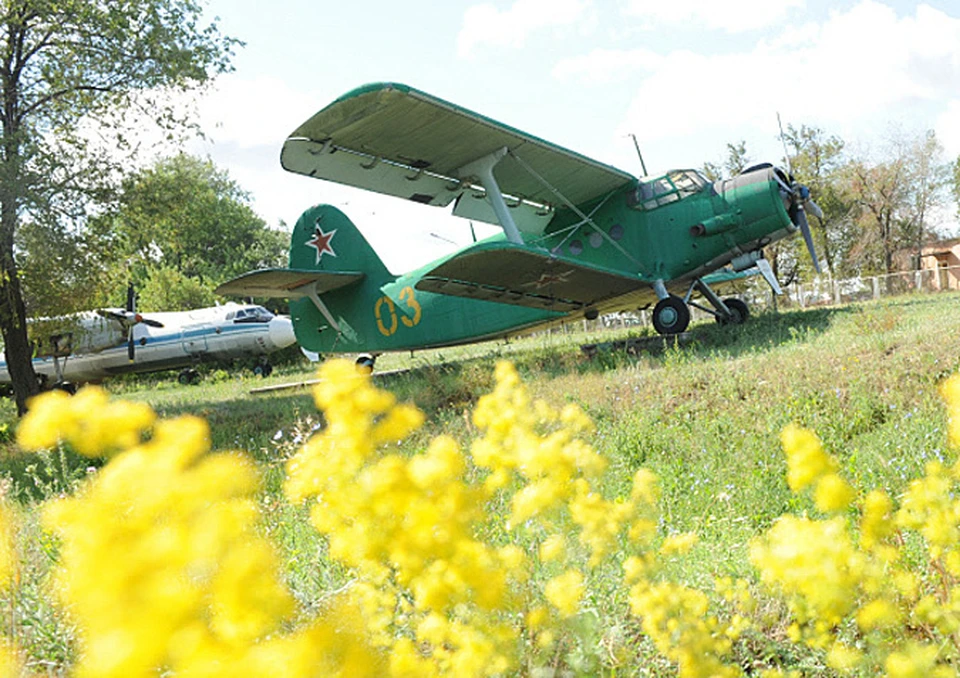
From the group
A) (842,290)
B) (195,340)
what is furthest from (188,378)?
(842,290)

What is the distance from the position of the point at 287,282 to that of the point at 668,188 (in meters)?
A: 6.56

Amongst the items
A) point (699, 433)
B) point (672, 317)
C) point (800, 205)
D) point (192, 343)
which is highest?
point (800, 205)

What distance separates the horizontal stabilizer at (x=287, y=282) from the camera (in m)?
10.5

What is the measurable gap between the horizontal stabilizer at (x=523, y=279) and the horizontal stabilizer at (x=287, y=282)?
298 cm

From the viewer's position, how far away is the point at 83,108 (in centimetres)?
1307

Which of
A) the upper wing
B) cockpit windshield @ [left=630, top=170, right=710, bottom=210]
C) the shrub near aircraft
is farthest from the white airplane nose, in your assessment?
cockpit windshield @ [left=630, top=170, right=710, bottom=210]

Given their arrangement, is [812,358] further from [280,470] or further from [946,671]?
[946,671]

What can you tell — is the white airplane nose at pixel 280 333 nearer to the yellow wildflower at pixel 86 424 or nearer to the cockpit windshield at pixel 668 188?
the cockpit windshield at pixel 668 188

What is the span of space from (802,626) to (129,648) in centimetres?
230

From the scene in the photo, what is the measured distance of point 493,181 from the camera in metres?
9.65

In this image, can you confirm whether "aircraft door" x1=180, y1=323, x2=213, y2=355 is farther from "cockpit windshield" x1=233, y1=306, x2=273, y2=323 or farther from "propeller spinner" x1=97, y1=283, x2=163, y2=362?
"propeller spinner" x1=97, y1=283, x2=163, y2=362

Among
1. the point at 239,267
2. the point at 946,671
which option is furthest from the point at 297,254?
the point at 239,267

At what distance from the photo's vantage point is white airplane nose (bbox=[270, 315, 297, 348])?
22.0 meters

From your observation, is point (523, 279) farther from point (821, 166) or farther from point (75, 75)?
point (821, 166)
